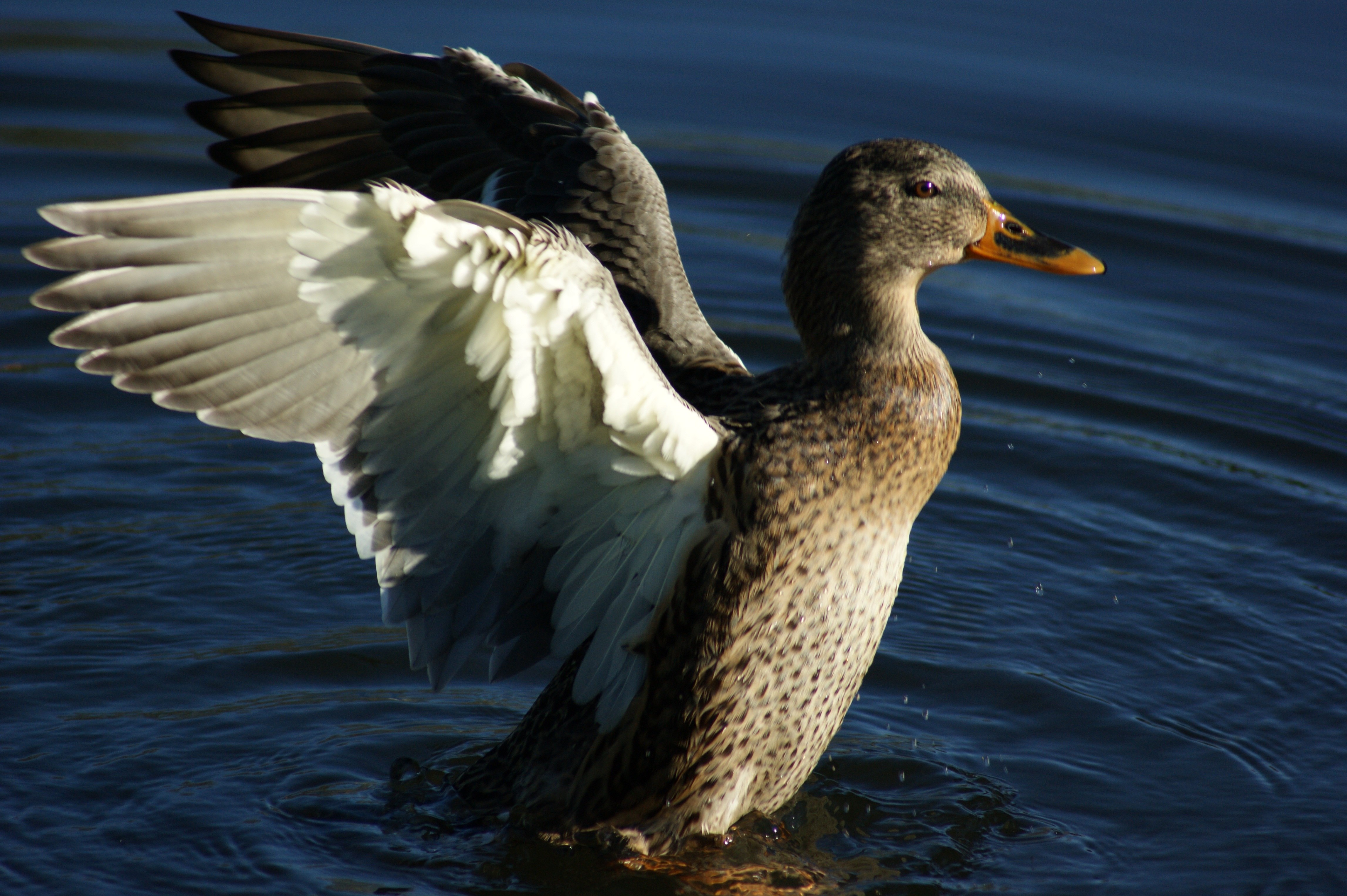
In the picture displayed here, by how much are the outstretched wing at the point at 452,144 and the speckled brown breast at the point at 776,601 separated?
0.74 metres

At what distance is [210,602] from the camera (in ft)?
19.3

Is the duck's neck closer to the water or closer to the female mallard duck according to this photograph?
the female mallard duck

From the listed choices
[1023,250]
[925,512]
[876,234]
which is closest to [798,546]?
[876,234]

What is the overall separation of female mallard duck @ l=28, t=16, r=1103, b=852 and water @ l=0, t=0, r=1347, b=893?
0.57 metres

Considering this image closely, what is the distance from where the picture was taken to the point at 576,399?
12.6ft

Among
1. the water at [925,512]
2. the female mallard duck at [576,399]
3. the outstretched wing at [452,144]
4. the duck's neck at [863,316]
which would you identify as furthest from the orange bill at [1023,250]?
the water at [925,512]

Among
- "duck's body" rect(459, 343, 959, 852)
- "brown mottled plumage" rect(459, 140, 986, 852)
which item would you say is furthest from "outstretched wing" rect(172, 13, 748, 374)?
"duck's body" rect(459, 343, 959, 852)

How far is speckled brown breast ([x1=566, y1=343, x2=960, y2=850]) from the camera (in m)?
4.32

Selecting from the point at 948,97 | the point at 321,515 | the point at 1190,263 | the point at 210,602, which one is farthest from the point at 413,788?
the point at 948,97

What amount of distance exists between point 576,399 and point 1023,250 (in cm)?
182

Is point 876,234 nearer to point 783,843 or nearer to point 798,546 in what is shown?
point 798,546

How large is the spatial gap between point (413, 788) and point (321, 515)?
1.90 metres

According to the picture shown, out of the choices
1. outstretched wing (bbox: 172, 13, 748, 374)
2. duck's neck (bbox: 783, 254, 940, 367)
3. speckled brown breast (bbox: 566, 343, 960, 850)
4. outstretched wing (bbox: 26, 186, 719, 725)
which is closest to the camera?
outstretched wing (bbox: 26, 186, 719, 725)

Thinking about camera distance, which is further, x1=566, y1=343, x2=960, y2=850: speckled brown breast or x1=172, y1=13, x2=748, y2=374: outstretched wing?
x1=172, y1=13, x2=748, y2=374: outstretched wing
